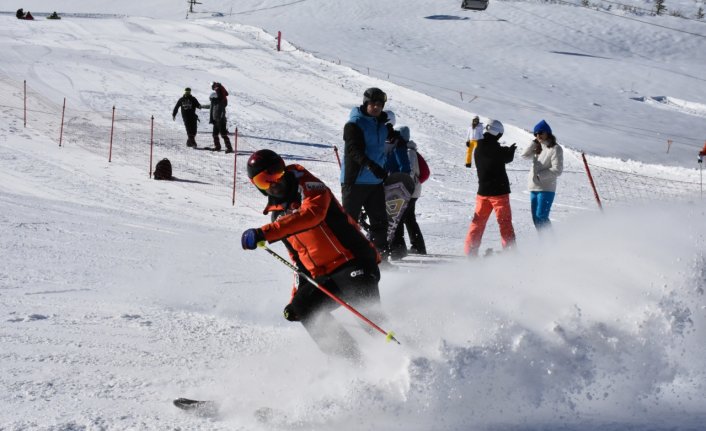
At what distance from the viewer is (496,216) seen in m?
7.82

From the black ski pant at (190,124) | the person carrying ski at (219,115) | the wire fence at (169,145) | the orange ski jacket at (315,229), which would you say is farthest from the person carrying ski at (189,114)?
the orange ski jacket at (315,229)

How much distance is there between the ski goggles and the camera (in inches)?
165

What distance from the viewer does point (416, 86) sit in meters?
29.0

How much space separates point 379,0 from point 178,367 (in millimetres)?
55721

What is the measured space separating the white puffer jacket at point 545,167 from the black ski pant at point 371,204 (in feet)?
6.63

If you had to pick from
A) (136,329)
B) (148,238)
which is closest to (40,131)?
(148,238)

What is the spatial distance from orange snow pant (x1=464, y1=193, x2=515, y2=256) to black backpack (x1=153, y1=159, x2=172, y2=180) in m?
7.12

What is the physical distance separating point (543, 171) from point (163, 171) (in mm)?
7566

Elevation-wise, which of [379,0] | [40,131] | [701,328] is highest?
[379,0]

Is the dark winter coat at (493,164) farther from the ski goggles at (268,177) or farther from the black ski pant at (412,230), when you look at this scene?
the ski goggles at (268,177)

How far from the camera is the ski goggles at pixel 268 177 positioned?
13.8ft

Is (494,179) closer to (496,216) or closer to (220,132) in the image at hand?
(496,216)

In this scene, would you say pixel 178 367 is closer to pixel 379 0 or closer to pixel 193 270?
pixel 193 270

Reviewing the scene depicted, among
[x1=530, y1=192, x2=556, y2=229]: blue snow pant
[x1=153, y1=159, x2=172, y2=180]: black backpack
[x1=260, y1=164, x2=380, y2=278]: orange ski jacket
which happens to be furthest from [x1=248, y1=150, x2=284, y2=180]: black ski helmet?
[x1=153, y1=159, x2=172, y2=180]: black backpack
